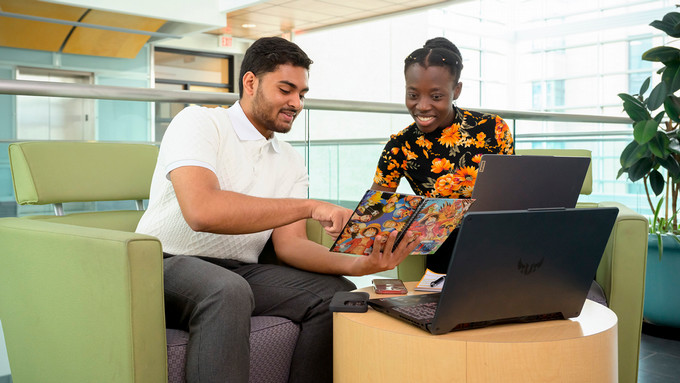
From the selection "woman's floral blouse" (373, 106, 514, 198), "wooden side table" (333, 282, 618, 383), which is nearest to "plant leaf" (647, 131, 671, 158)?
"woman's floral blouse" (373, 106, 514, 198)

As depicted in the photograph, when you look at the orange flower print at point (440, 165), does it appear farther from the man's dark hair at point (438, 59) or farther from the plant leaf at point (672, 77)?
the plant leaf at point (672, 77)

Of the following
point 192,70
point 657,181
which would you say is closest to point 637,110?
point 657,181

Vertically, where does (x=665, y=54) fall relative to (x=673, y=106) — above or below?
above

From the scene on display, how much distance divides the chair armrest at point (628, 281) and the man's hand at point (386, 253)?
2.72 feet

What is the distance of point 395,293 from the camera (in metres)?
1.65

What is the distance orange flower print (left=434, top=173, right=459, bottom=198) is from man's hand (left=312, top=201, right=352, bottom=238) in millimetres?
769

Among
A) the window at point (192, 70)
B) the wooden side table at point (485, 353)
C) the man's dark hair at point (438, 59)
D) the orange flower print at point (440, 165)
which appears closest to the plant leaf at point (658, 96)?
the man's dark hair at point (438, 59)

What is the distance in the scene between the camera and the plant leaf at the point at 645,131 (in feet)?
10.9

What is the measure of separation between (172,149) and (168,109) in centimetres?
151

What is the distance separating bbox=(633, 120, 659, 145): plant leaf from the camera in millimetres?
3322

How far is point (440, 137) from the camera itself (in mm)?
2229

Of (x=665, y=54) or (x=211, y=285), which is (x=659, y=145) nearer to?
(x=665, y=54)

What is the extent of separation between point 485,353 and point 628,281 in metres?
1.06

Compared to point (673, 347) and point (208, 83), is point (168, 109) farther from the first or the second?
point (208, 83)
